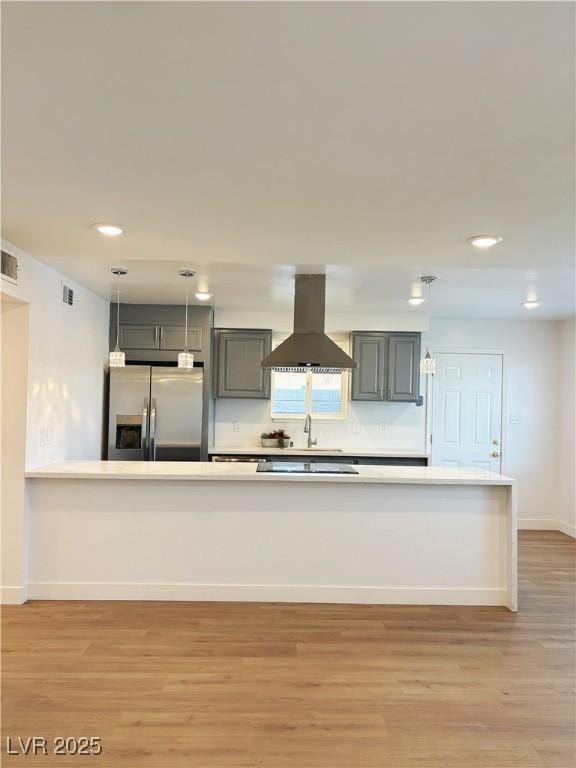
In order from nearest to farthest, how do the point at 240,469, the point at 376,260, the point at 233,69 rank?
1. the point at 233,69
2. the point at 376,260
3. the point at 240,469

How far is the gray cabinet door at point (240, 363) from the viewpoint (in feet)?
18.9

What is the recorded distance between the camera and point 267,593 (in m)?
3.65

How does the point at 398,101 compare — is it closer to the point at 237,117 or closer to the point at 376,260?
the point at 237,117

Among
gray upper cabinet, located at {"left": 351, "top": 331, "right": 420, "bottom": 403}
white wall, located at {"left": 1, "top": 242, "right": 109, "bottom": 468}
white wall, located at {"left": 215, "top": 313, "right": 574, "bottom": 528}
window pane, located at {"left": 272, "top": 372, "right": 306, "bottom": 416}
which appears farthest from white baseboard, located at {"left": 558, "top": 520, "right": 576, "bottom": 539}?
white wall, located at {"left": 1, "top": 242, "right": 109, "bottom": 468}

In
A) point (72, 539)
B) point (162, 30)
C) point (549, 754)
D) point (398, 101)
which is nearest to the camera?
point (162, 30)

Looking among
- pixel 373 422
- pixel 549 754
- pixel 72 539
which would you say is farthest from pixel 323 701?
pixel 373 422

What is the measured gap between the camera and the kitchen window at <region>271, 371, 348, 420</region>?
20.3ft

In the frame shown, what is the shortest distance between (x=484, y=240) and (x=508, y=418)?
386cm

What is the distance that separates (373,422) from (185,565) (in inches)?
126

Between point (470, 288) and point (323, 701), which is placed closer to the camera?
point (323, 701)

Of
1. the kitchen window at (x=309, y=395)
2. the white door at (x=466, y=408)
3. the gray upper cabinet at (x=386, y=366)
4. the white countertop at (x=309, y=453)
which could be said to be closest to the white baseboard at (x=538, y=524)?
the white door at (x=466, y=408)

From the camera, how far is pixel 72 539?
11.9ft

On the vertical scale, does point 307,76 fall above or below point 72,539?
above

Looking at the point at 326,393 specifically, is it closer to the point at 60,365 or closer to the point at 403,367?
the point at 403,367
